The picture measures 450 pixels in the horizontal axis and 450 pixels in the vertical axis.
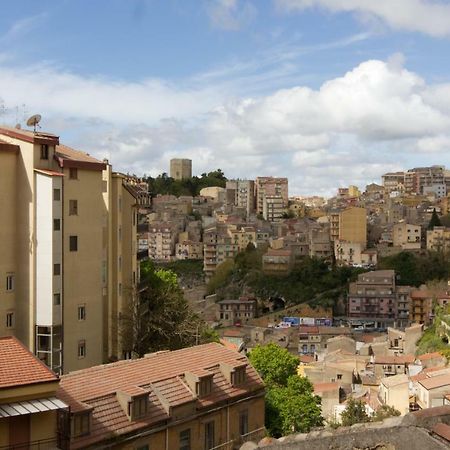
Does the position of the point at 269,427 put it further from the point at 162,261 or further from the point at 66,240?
the point at 162,261

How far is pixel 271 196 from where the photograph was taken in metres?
120

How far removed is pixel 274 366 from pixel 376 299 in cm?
4979

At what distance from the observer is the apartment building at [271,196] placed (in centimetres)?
11888

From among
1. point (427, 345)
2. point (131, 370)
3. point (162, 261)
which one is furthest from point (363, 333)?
point (131, 370)

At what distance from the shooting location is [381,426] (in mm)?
9469

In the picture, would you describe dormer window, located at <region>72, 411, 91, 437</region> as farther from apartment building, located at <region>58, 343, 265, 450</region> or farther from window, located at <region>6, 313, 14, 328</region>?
window, located at <region>6, 313, 14, 328</region>

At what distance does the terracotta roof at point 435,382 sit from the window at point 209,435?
19078 mm

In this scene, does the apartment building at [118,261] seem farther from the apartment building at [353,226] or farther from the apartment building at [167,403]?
the apartment building at [353,226]

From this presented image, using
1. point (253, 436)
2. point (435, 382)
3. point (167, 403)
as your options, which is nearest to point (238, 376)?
point (253, 436)

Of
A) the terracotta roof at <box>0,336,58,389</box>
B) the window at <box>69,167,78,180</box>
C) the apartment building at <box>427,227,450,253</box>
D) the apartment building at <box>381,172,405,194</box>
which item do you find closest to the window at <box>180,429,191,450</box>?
the terracotta roof at <box>0,336,58,389</box>

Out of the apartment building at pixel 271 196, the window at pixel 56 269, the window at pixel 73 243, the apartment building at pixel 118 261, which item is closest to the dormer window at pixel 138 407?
the window at pixel 56 269

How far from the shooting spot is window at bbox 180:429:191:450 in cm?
1316

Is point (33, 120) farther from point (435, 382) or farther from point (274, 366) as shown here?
point (435, 382)

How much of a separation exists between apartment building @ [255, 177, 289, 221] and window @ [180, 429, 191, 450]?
105 m
